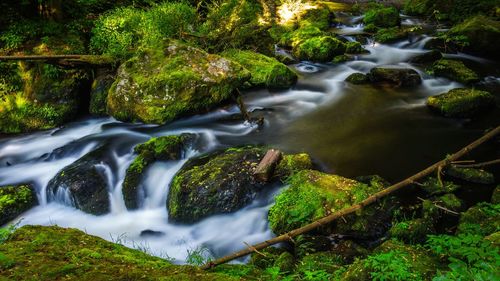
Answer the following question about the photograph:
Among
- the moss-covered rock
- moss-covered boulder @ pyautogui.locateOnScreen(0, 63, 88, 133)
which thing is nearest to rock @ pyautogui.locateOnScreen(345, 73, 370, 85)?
the moss-covered rock

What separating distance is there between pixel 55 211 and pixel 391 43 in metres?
12.1

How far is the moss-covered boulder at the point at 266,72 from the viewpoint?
10211 millimetres

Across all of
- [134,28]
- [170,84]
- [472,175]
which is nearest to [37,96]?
[134,28]

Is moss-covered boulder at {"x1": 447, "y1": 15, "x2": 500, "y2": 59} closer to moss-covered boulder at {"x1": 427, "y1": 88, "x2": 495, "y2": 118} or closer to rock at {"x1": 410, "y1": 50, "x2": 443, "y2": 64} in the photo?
rock at {"x1": 410, "y1": 50, "x2": 443, "y2": 64}

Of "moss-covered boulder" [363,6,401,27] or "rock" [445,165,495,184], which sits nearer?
"rock" [445,165,495,184]

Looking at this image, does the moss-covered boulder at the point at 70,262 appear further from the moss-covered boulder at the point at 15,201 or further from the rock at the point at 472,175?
the rock at the point at 472,175

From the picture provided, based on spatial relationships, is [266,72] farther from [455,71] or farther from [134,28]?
[455,71]

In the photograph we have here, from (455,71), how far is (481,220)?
6.83m

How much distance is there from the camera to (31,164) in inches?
294

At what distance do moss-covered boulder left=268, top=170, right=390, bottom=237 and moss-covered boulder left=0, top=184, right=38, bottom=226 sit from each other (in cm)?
416

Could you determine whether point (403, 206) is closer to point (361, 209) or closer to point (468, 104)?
point (361, 209)

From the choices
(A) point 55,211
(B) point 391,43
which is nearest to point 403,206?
(A) point 55,211

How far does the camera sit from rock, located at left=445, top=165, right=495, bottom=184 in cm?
567

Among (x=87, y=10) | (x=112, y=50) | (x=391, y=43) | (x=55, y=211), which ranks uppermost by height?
(x=87, y=10)
